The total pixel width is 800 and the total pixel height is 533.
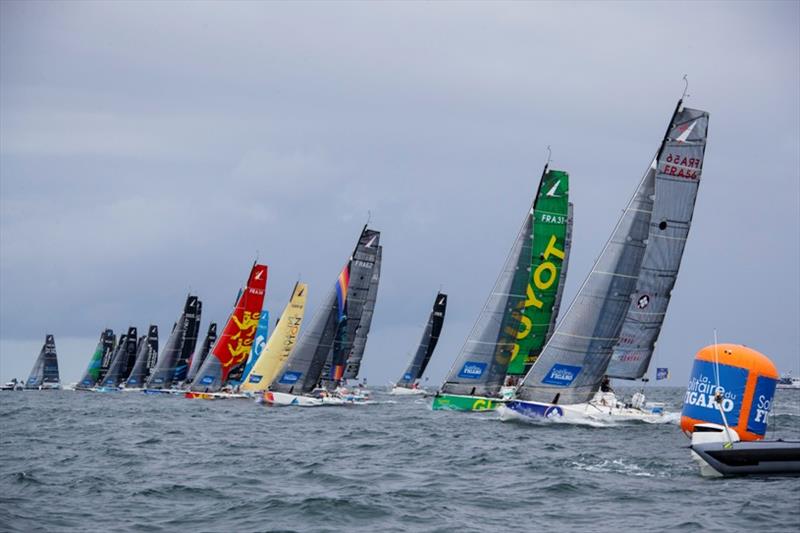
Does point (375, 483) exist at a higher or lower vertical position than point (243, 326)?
lower

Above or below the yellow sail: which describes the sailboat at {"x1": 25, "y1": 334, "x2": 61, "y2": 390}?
below

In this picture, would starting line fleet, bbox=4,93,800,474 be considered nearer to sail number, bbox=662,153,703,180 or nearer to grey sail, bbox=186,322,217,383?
sail number, bbox=662,153,703,180

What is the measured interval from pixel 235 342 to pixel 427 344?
95.2 ft

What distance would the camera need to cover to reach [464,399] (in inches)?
1912

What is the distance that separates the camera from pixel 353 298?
201 feet

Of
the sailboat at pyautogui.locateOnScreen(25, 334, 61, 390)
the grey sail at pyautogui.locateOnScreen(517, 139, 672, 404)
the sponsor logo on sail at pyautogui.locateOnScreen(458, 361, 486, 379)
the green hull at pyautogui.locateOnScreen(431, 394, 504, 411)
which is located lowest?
the sailboat at pyautogui.locateOnScreen(25, 334, 61, 390)

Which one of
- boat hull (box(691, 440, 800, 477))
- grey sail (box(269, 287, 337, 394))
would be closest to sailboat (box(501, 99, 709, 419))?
boat hull (box(691, 440, 800, 477))

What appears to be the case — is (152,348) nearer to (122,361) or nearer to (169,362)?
(122,361)

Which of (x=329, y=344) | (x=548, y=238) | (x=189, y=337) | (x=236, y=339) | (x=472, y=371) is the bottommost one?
(x=189, y=337)

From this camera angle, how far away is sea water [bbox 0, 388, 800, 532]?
17781 millimetres

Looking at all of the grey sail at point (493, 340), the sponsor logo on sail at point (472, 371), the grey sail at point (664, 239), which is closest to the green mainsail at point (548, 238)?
the grey sail at point (493, 340)

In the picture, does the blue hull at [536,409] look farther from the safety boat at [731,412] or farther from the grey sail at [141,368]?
the grey sail at [141,368]

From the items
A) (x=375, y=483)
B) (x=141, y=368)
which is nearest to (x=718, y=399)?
(x=375, y=483)

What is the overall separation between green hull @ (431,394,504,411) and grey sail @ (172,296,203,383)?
1620 inches
